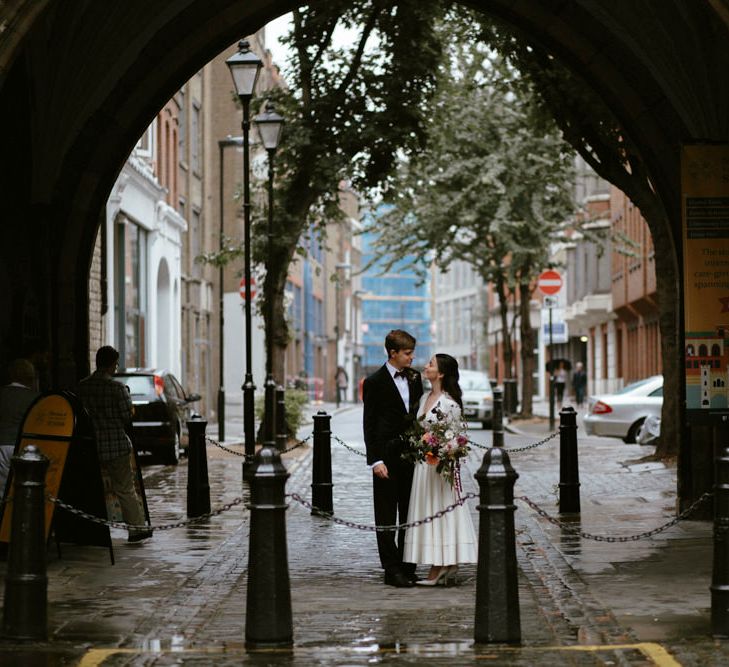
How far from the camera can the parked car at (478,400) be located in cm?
3844

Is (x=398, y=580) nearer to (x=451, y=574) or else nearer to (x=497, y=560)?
(x=451, y=574)

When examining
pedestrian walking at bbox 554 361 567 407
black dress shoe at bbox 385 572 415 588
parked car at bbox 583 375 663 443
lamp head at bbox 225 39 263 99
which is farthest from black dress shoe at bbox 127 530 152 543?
pedestrian walking at bbox 554 361 567 407

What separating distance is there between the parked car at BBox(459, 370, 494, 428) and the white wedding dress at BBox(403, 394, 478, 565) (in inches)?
1039

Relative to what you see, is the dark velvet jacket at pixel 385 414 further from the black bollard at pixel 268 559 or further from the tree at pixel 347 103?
the tree at pixel 347 103

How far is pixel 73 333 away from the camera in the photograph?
50.0 feet

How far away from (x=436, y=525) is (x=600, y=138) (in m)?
12.7

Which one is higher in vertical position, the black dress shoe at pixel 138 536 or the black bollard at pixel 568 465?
the black bollard at pixel 568 465

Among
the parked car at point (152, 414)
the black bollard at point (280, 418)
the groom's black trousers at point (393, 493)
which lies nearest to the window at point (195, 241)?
the black bollard at point (280, 418)

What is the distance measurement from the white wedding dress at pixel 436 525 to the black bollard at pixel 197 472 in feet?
16.5

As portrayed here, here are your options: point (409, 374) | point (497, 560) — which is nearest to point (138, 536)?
point (409, 374)

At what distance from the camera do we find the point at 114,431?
1349 centimetres

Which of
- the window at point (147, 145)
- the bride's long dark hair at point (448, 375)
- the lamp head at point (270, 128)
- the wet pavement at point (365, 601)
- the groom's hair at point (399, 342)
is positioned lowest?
the wet pavement at point (365, 601)

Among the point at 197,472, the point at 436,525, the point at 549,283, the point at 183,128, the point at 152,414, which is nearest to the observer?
the point at 436,525

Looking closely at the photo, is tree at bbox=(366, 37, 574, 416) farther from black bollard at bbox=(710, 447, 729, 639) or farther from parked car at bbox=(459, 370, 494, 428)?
black bollard at bbox=(710, 447, 729, 639)
